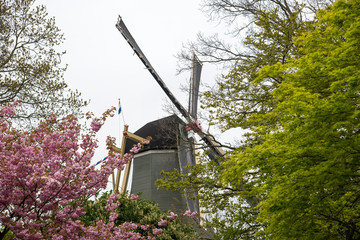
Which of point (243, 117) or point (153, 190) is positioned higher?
point (153, 190)

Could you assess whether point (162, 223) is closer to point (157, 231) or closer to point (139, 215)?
point (157, 231)

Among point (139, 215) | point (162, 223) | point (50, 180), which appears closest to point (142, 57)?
point (139, 215)

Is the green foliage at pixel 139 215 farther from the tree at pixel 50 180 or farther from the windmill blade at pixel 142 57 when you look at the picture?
the windmill blade at pixel 142 57

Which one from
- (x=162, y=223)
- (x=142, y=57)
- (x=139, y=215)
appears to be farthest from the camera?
(x=142, y=57)

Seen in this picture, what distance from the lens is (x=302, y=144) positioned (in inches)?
271

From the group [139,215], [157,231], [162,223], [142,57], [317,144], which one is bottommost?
[317,144]

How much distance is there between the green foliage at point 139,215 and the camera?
1403 cm

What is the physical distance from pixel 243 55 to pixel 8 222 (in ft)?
33.7

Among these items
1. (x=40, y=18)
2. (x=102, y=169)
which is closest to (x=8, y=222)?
(x=102, y=169)

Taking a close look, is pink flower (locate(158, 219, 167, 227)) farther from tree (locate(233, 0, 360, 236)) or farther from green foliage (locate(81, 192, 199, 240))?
tree (locate(233, 0, 360, 236))

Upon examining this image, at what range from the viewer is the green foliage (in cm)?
1403

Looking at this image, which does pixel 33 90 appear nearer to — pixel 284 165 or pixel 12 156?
pixel 12 156

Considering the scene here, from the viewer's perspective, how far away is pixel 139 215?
48.1ft

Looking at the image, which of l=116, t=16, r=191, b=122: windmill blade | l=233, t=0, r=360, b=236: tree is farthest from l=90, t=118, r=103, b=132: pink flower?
l=116, t=16, r=191, b=122: windmill blade
